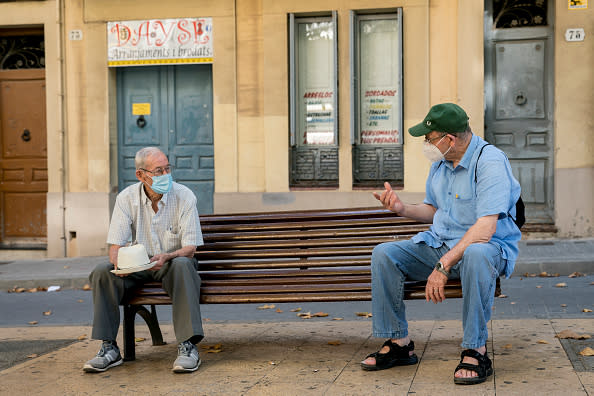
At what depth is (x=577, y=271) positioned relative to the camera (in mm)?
10055

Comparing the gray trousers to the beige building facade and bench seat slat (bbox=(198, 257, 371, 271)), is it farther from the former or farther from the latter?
the beige building facade

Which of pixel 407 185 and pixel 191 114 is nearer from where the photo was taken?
pixel 407 185

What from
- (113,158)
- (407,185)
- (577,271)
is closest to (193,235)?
(577,271)

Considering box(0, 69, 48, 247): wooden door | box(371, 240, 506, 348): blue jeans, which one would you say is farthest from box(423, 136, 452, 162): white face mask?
box(0, 69, 48, 247): wooden door

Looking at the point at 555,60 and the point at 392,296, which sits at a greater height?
the point at 555,60

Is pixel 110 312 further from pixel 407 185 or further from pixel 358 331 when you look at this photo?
pixel 407 185

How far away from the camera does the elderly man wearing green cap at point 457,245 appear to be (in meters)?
4.65

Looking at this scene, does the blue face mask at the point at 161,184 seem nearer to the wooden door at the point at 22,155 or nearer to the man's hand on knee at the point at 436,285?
the man's hand on knee at the point at 436,285

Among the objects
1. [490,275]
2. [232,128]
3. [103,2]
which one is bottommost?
[490,275]

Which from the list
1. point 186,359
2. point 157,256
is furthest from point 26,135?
point 186,359

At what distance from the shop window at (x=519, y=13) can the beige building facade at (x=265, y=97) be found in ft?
0.67

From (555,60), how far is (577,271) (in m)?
3.81

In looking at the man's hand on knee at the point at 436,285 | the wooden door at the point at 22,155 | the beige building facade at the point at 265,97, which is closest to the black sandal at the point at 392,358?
the man's hand on knee at the point at 436,285

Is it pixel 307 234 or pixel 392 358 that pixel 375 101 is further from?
pixel 392 358
